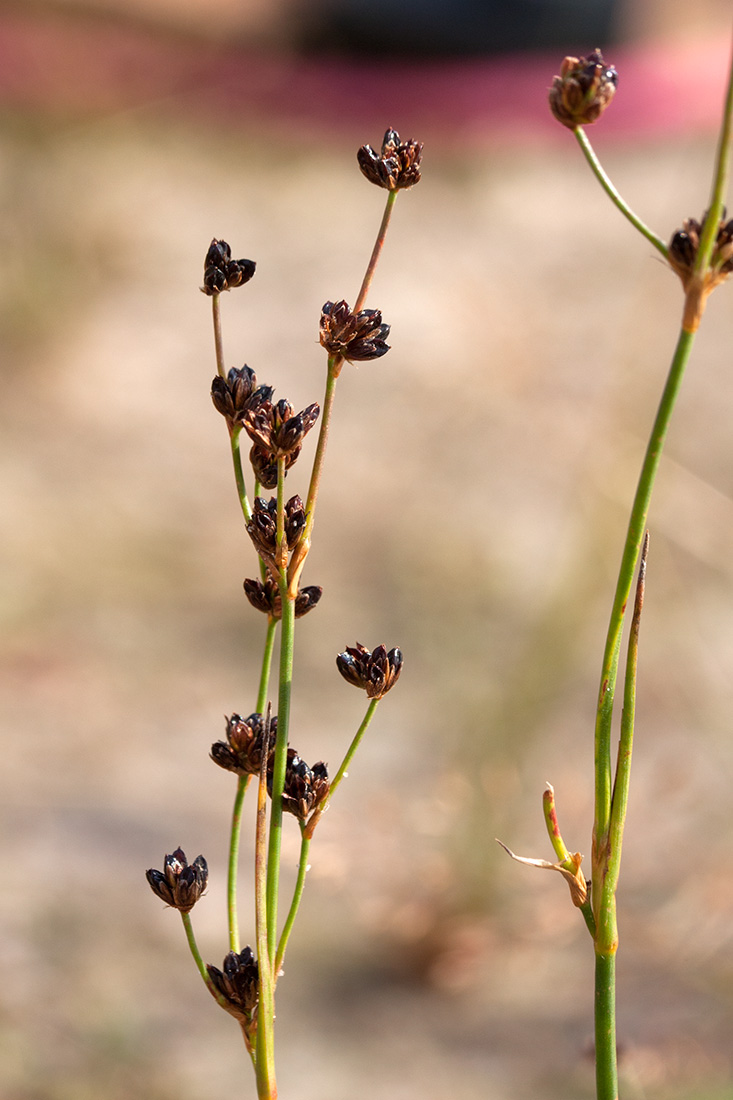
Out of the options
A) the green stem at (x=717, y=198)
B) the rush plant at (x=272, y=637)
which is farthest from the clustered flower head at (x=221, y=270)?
the green stem at (x=717, y=198)

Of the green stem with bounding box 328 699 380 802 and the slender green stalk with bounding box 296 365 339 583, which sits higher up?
the slender green stalk with bounding box 296 365 339 583

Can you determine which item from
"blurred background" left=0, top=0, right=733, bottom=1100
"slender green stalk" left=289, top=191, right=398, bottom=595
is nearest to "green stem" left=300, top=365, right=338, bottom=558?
"slender green stalk" left=289, top=191, right=398, bottom=595

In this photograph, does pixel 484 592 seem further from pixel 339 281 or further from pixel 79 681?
pixel 339 281

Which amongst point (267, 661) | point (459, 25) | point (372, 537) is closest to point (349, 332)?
point (267, 661)

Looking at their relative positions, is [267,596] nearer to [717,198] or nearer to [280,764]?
[280,764]

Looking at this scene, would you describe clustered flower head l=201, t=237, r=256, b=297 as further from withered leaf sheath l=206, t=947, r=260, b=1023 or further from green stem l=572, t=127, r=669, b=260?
withered leaf sheath l=206, t=947, r=260, b=1023

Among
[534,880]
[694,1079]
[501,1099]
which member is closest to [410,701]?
[534,880]
